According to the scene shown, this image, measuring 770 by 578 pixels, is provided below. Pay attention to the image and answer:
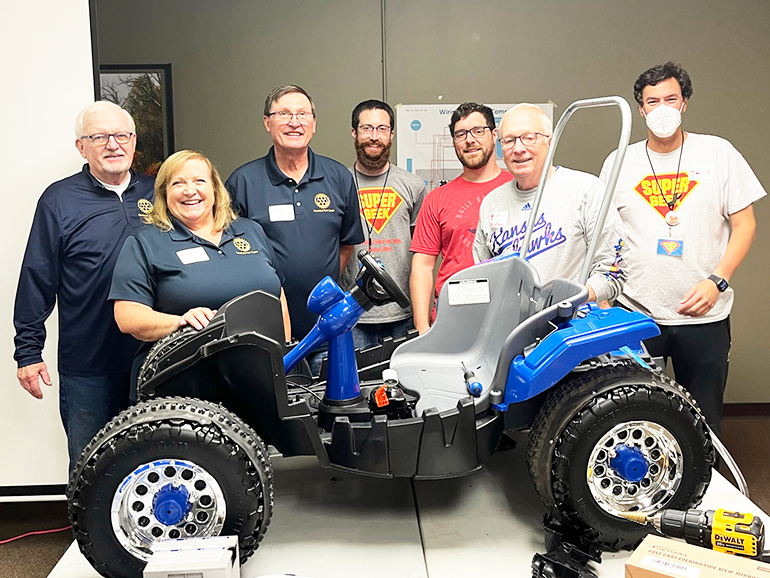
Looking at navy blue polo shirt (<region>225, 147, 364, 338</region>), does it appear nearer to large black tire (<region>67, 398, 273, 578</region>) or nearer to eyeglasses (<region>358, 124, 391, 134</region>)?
eyeglasses (<region>358, 124, 391, 134</region>)

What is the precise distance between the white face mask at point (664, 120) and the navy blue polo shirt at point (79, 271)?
2000 millimetres

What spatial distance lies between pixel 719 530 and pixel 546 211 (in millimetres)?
1246

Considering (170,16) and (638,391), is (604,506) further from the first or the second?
(170,16)

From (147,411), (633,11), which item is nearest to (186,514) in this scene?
(147,411)

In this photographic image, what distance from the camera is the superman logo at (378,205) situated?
3.07 m

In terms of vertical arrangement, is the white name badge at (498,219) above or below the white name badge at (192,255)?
above

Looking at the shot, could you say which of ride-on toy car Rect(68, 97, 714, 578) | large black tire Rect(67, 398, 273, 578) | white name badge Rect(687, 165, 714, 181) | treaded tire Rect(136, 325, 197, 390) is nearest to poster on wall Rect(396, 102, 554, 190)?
white name badge Rect(687, 165, 714, 181)

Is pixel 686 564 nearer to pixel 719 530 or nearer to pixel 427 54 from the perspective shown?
pixel 719 530

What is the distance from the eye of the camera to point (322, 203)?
277cm

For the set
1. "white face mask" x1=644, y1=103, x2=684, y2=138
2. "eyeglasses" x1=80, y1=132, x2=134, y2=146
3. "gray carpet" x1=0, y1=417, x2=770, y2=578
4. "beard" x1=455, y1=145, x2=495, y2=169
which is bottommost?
"gray carpet" x1=0, y1=417, x2=770, y2=578

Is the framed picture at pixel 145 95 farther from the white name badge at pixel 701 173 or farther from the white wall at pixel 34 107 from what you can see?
the white name badge at pixel 701 173

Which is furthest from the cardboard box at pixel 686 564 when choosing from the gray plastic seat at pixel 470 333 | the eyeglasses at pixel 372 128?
the eyeglasses at pixel 372 128

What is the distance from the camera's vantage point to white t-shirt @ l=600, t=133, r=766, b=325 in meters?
2.66

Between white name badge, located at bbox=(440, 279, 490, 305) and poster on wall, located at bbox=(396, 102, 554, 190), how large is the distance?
216 centimetres
